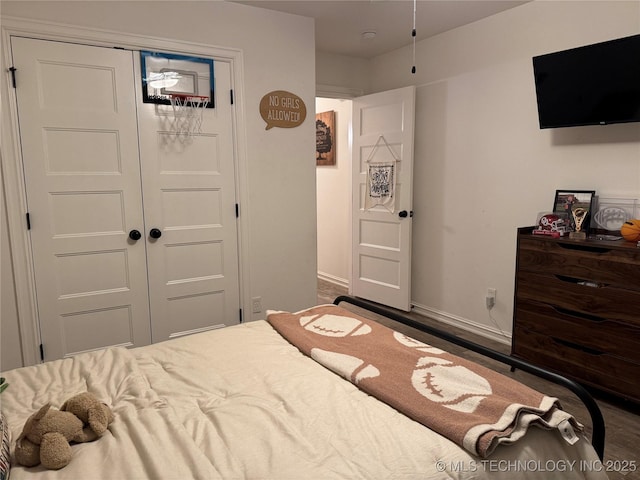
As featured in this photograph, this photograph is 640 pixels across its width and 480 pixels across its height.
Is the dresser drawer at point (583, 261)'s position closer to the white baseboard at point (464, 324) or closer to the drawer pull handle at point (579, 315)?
the drawer pull handle at point (579, 315)

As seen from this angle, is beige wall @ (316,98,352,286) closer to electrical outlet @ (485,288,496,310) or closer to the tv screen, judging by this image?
electrical outlet @ (485,288,496,310)

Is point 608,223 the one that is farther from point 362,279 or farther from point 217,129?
point 217,129

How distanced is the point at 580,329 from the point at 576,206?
2.66 feet

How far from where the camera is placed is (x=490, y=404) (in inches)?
50.6

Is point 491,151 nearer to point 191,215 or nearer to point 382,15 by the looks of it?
point 382,15

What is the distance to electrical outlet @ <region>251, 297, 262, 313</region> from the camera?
3.37m

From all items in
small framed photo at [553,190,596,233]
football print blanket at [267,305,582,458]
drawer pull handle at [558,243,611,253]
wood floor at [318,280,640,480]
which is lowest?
wood floor at [318,280,640,480]

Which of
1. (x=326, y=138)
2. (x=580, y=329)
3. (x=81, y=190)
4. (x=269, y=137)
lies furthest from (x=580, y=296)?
(x=326, y=138)

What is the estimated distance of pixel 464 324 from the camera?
149 inches

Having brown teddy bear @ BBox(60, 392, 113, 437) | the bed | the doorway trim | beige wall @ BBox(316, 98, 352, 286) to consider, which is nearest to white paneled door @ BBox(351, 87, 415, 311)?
beige wall @ BBox(316, 98, 352, 286)

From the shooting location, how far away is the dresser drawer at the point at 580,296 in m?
2.32

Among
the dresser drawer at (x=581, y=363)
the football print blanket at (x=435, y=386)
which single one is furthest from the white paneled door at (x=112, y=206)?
the dresser drawer at (x=581, y=363)

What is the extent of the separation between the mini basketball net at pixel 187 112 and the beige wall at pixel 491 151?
1.81m

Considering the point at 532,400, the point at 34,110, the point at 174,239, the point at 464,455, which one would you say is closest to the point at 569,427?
the point at 532,400
